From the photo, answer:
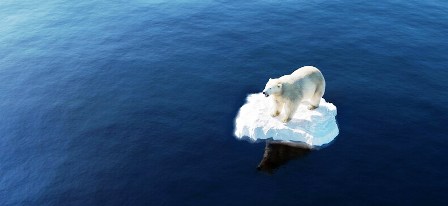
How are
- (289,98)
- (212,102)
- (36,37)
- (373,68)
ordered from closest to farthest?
(289,98)
(212,102)
(373,68)
(36,37)

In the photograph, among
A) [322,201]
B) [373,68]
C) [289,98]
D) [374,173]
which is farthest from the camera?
[373,68]

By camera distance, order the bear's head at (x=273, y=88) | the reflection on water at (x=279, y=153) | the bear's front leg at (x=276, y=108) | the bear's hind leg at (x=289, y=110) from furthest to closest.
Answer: the bear's front leg at (x=276, y=108)
the bear's hind leg at (x=289, y=110)
the bear's head at (x=273, y=88)
the reflection on water at (x=279, y=153)

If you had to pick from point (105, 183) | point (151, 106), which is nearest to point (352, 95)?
point (151, 106)

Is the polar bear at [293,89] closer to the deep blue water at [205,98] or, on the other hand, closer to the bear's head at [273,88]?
the bear's head at [273,88]

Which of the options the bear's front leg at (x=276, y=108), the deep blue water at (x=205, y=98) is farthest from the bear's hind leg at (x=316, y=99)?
the bear's front leg at (x=276, y=108)

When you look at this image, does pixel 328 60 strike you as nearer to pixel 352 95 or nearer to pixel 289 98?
pixel 352 95

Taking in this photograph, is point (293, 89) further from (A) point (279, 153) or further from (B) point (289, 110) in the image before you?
(A) point (279, 153)

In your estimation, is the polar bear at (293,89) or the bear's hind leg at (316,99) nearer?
the polar bear at (293,89)
